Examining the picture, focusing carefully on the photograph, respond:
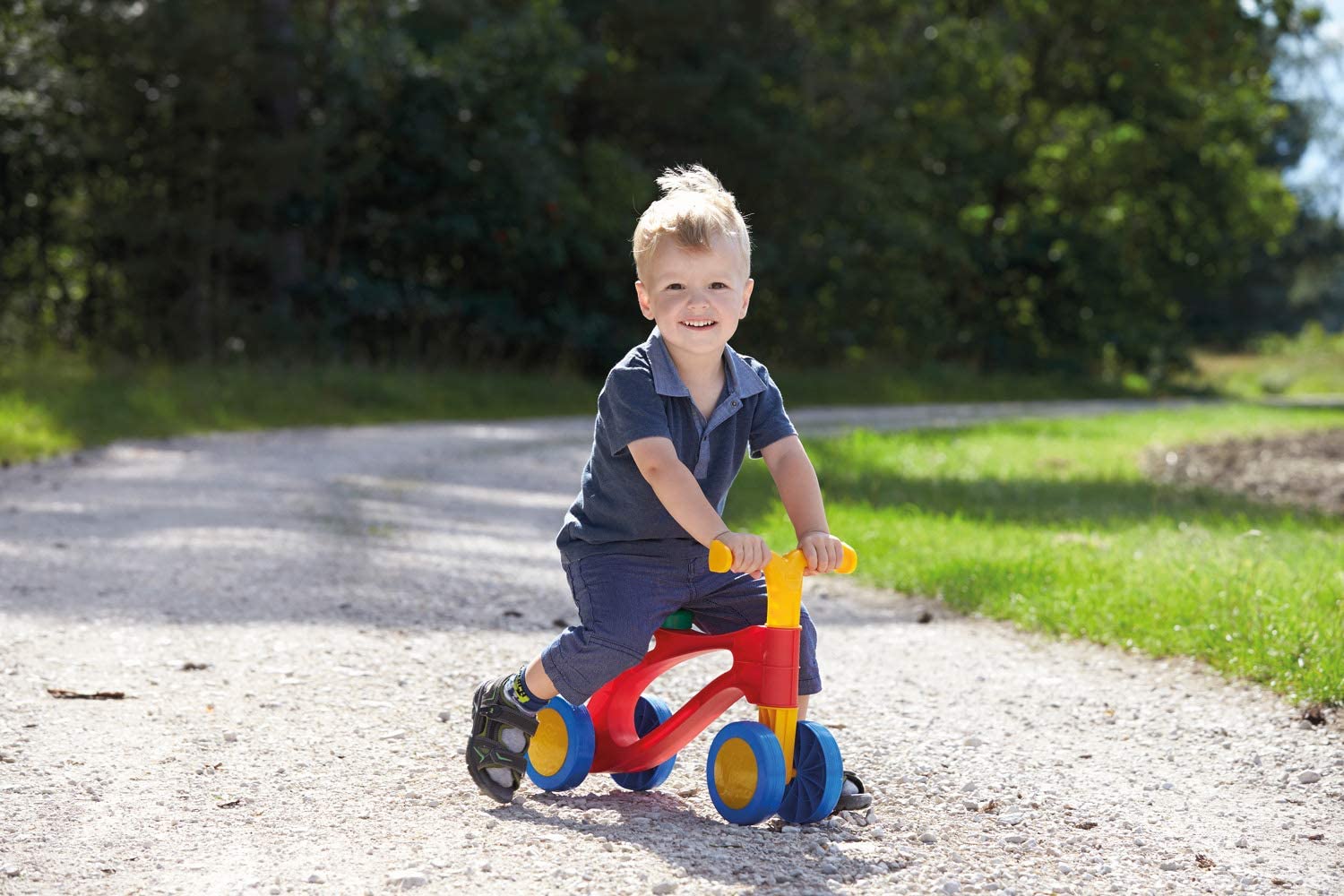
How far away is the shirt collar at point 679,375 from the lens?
11.4 feet

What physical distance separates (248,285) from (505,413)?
166 inches

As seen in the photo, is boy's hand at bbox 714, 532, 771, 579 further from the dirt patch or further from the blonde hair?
the dirt patch

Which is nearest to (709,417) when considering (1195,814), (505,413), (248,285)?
(1195,814)

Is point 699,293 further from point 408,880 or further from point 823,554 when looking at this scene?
point 408,880

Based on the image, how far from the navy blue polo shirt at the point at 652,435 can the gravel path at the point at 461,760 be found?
0.66 metres

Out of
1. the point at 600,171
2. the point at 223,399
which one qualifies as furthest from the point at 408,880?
the point at 600,171

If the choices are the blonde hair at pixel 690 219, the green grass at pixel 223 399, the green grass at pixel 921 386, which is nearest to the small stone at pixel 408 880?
the blonde hair at pixel 690 219

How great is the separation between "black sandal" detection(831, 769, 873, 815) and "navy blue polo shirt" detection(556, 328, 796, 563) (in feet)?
2.19

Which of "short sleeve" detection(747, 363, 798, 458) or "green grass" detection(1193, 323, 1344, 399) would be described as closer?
"short sleeve" detection(747, 363, 798, 458)

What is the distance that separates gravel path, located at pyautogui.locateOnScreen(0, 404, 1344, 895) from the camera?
3074 mm

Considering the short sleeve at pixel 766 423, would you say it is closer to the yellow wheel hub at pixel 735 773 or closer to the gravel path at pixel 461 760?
the yellow wheel hub at pixel 735 773

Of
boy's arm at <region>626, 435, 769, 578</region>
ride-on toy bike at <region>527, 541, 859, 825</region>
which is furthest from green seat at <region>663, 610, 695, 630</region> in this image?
boy's arm at <region>626, 435, 769, 578</region>

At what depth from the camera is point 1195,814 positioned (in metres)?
3.60

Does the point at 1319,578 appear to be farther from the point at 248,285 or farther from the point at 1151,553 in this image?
the point at 248,285
